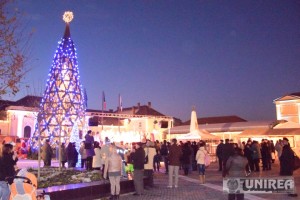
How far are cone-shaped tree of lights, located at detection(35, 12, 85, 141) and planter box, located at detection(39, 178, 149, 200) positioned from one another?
58.8ft

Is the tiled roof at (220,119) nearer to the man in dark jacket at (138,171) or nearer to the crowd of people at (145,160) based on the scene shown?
the crowd of people at (145,160)

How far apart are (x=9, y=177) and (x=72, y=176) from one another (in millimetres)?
6524

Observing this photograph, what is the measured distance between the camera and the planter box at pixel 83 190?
32.3 ft

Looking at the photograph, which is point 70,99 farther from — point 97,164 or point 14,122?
point 14,122

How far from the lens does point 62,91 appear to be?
30281mm

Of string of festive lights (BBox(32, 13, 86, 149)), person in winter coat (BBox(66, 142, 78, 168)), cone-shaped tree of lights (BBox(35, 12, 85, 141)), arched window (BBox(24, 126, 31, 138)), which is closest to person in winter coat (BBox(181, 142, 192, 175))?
person in winter coat (BBox(66, 142, 78, 168))

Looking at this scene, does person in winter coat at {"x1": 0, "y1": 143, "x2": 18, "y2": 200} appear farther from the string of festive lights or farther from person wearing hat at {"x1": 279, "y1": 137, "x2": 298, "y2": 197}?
the string of festive lights

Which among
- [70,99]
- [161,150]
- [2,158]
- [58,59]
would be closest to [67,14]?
[58,59]

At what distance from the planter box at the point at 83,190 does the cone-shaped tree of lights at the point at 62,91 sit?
17925 mm

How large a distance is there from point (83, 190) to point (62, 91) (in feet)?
67.3

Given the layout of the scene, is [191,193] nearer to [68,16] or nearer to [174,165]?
[174,165]

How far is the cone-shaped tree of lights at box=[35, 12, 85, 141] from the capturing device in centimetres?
3014

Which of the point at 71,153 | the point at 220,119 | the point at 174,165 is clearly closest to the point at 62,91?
the point at 71,153

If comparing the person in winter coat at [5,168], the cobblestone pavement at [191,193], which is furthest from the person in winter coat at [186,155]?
the person in winter coat at [5,168]
